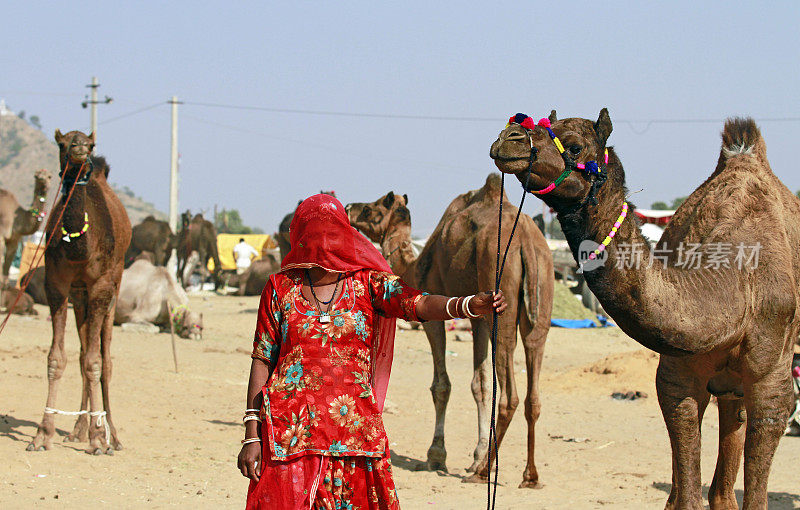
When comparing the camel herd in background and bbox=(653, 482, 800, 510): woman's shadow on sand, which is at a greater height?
the camel herd in background

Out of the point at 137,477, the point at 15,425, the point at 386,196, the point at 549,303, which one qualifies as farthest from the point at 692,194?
the point at 15,425

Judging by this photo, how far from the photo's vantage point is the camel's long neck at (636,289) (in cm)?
450

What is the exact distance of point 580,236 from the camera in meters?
4.50

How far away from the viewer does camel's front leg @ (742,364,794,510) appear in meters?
5.00

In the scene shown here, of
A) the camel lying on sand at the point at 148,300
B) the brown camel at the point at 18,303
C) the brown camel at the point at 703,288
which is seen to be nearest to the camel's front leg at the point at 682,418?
the brown camel at the point at 703,288

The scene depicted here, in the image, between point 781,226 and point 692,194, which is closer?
point 781,226

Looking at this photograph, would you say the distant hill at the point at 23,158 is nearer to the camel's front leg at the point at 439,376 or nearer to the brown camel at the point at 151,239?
the brown camel at the point at 151,239

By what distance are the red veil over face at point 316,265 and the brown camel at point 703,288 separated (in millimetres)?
813

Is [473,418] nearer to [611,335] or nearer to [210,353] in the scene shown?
[210,353]

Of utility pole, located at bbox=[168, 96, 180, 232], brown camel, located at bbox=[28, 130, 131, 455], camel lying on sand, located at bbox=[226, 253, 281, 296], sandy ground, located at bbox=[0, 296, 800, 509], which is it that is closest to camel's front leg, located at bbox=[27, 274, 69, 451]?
brown camel, located at bbox=[28, 130, 131, 455]

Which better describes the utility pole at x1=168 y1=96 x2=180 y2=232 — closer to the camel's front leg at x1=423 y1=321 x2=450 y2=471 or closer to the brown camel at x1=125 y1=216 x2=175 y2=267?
the brown camel at x1=125 y1=216 x2=175 y2=267

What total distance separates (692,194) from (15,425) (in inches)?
266

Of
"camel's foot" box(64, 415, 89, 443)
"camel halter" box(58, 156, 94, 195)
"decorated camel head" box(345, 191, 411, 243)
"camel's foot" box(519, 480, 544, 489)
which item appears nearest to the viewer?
"camel's foot" box(519, 480, 544, 489)

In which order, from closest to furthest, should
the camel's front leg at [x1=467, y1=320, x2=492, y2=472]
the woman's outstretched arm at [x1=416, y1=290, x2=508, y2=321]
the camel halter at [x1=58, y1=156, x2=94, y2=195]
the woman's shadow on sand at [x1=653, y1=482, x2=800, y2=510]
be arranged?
1. the woman's outstretched arm at [x1=416, y1=290, x2=508, y2=321]
2. the woman's shadow on sand at [x1=653, y1=482, x2=800, y2=510]
3. the camel's front leg at [x1=467, y1=320, x2=492, y2=472]
4. the camel halter at [x1=58, y1=156, x2=94, y2=195]
